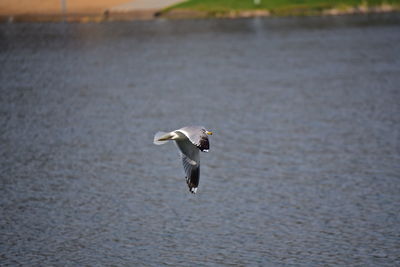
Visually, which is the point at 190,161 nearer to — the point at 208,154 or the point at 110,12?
the point at 208,154

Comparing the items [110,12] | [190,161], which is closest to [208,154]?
[190,161]

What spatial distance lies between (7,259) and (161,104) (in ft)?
50.9

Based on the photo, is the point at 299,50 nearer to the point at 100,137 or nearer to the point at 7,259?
the point at 100,137

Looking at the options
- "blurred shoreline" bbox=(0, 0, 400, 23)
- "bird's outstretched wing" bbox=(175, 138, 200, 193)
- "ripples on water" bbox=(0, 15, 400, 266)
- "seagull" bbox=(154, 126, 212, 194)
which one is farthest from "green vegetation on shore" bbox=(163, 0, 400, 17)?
"seagull" bbox=(154, 126, 212, 194)

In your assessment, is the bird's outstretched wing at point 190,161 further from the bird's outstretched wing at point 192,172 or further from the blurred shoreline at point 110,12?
the blurred shoreline at point 110,12

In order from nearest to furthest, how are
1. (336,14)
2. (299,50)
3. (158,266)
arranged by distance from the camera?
(158,266), (299,50), (336,14)

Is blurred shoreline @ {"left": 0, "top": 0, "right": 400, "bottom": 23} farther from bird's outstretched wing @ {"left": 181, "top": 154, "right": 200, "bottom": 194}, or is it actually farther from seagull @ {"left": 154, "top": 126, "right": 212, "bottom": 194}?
bird's outstretched wing @ {"left": 181, "top": 154, "right": 200, "bottom": 194}

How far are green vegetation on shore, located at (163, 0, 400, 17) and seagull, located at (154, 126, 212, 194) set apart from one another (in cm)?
3950

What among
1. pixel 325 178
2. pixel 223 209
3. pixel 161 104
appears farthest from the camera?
pixel 161 104

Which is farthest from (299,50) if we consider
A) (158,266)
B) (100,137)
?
(158,266)

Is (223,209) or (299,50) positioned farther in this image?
(299,50)

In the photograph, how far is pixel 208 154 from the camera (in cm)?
2548

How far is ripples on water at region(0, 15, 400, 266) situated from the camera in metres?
18.3

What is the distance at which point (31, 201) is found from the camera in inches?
837
